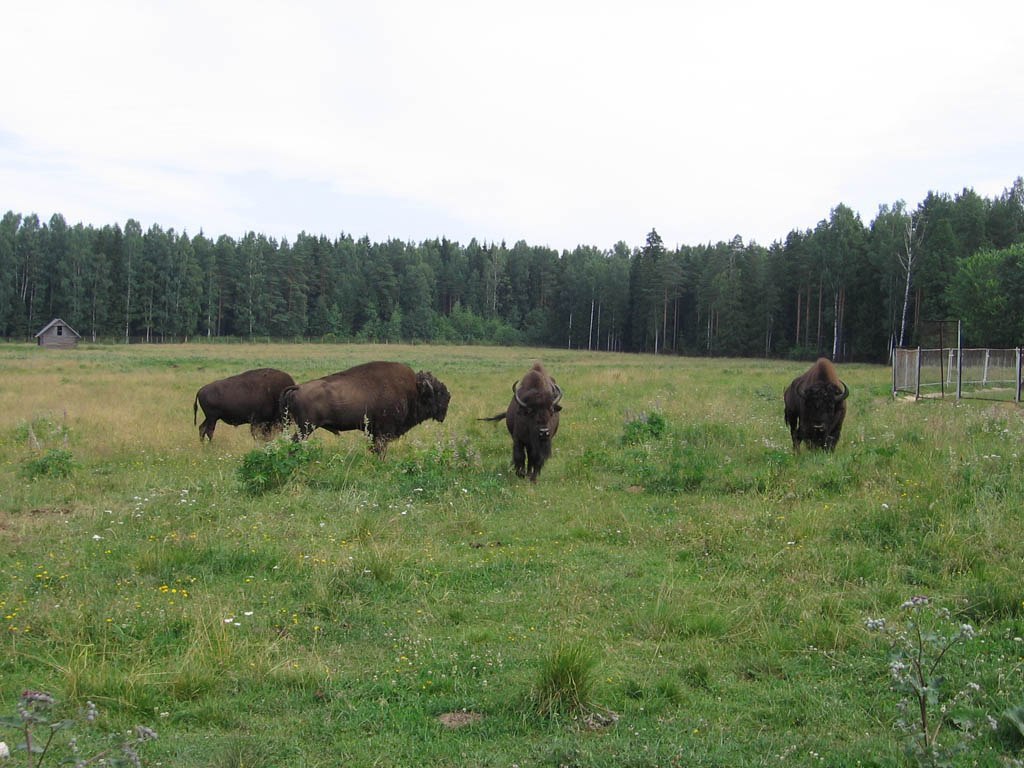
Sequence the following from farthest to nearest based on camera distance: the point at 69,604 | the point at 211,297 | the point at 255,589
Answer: the point at 211,297
the point at 255,589
the point at 69,604

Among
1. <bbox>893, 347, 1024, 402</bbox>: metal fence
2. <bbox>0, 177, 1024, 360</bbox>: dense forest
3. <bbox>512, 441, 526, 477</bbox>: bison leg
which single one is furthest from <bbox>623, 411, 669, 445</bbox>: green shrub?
<bbox>0, 177, 1024, 360</bbox>: dense forest

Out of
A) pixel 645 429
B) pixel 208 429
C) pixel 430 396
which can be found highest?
pixel 430 396

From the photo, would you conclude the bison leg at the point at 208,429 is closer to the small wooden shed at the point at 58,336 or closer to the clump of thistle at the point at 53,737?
the clump of thistle at the point at 53,737

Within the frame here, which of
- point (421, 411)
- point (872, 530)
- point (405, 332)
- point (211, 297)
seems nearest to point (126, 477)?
point (421, 411)

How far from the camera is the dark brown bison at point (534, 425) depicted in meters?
12.0

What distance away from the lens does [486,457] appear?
45.9 ft

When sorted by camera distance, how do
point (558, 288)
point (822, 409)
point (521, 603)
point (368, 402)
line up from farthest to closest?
point (558, 288)
point (368, 402)
point (822, 409)
point (521, 603)

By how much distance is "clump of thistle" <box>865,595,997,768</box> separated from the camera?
3.30 metres

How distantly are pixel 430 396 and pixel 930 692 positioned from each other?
12.7 m

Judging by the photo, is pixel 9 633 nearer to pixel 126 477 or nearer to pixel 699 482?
pixel 126 477

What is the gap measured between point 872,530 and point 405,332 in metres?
108

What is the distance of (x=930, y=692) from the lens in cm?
316

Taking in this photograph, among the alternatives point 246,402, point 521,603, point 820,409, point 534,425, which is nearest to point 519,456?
point 534,425

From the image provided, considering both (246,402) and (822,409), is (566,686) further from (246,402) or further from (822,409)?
(246,402)
